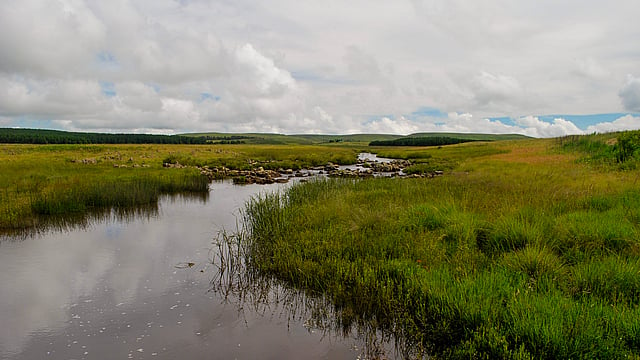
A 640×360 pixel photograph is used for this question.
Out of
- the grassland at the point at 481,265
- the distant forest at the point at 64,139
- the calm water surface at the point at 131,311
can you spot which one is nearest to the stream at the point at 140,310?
the calm water surface at the point at 131,311

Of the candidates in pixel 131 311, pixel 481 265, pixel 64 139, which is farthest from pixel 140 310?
pixel 64 139

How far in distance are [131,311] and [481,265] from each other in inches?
297

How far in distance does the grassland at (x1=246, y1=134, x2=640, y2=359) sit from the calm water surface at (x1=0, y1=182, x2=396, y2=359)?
126 cm

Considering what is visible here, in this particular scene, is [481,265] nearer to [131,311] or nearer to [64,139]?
[131,311]

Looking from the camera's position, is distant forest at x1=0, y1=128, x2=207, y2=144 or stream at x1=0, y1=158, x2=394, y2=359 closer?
stream at x1=0, y1=158, x2=394, y2=359

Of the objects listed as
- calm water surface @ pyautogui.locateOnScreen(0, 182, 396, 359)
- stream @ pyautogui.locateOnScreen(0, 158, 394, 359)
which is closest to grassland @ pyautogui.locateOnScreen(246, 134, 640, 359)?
stream @ pyautogui.locateOnScreen(0, 158, 394, 359)

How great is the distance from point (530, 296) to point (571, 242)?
3388 millimetres

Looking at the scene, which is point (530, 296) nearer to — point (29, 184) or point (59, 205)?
point (59, 205)

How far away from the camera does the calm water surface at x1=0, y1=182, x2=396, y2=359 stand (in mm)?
6547

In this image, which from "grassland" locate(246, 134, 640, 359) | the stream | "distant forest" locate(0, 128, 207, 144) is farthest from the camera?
"distant forest" locate(0, 128, 207, 144)

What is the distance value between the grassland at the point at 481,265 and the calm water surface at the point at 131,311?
126 centimetres

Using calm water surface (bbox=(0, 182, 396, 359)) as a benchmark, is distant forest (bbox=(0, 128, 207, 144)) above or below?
above

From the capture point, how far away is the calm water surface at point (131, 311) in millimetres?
6547

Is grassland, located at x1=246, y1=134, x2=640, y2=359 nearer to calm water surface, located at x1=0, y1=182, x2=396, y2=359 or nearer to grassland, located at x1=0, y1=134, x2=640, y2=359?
grassland, located at x1=0, y1=134, x2=640, y2=359
